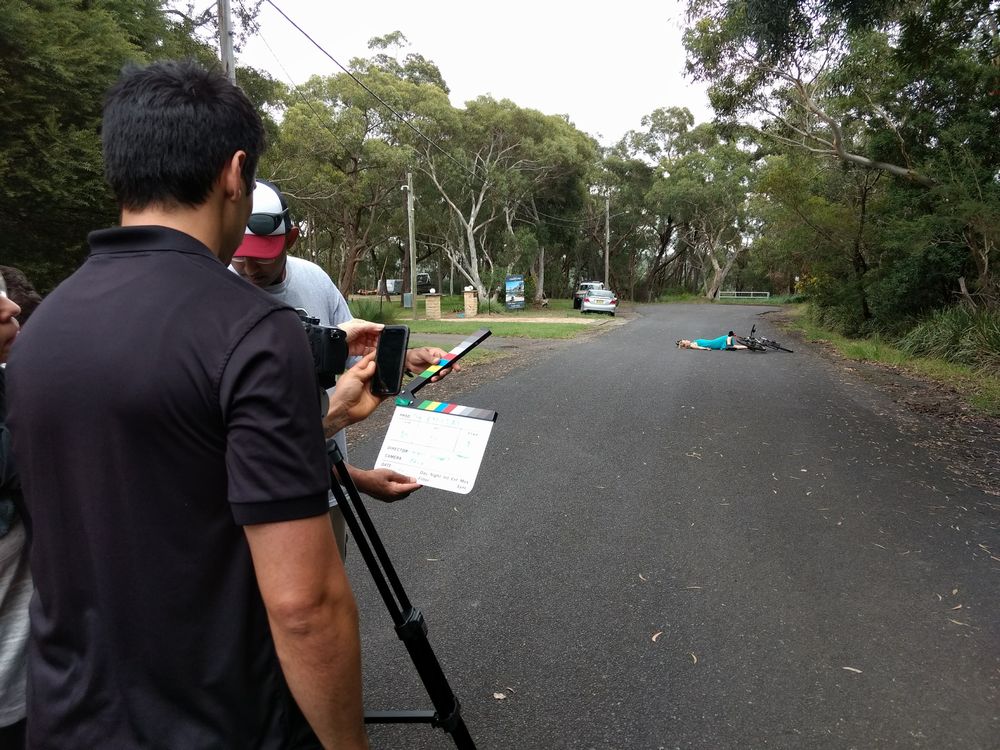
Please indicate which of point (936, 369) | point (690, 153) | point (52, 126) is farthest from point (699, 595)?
point (690, 153)

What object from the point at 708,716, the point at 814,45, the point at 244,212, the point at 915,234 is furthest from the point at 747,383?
the point at 244,212

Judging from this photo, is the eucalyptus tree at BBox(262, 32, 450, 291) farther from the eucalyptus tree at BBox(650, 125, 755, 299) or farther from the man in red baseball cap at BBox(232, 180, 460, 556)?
the man in red baseball cap at BBox(232, 180, 460, 556)

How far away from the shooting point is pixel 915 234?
565 inches

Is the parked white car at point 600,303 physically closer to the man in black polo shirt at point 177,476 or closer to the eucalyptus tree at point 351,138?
the eucalyptus tree at point 351,138

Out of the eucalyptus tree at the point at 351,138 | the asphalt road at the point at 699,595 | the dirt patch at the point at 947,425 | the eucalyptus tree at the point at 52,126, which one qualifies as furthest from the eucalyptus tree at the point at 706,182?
the asphalt road at the point at 699,595

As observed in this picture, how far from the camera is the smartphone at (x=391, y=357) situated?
1559 millimetres

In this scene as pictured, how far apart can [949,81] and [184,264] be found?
16974mm

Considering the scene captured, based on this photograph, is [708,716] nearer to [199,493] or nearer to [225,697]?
[225,697]

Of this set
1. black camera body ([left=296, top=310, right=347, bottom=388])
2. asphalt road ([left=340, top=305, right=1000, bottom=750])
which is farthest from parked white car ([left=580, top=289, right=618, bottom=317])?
black camera body ([left=296, top=310, right=347, bottom=388])

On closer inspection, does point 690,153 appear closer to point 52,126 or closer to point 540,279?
point 540,279

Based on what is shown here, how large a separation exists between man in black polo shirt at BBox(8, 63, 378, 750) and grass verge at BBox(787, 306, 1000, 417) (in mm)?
9415

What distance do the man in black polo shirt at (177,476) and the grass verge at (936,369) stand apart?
9.41 metres

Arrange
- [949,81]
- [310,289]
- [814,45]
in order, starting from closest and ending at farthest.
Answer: [310,289] < [814,45] < [949,81]

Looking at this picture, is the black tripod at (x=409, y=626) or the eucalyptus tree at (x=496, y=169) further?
the eucalyptus tree at (x=496, y=169)
